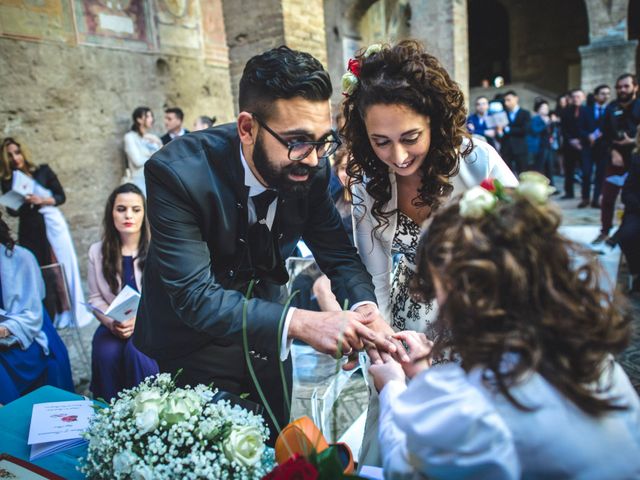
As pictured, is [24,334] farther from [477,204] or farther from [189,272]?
[477,204]

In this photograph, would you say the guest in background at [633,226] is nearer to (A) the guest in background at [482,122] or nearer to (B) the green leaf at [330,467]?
(B) the green leaf at [330,467]

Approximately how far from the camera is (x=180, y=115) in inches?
268

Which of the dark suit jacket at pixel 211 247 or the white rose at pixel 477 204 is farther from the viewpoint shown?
the dark suit jacket at pixel 211 247

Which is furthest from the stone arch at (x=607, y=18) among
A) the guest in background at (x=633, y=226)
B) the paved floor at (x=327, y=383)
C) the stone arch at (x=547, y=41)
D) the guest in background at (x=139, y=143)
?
the guest in background at (x=139, y=143)

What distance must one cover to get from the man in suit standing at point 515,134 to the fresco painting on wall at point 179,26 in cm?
541

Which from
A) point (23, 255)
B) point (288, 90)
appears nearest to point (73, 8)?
point (23, 255)

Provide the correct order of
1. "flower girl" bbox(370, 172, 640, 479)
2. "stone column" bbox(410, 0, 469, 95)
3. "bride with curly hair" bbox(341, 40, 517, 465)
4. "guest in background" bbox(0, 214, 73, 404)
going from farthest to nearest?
"stone column" bbox(410, 0, 469, 95) < "guest in background" bbox(0, 214, 73, 404) < "bride with curly hair" bbox(341, 40, 517, 465) < "flower girl" bbox(370, 172, 640, 479)

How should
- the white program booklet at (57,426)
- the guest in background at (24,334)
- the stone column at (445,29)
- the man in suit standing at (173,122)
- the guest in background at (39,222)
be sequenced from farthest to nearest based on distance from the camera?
the stone column at (445,29) → the man in suit standing at (173,122) → the guest in background at (39,222) → the guest in background at (24,334) → the white program booklet at (57,426)

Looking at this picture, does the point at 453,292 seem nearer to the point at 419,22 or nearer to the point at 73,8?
the point at 73,8

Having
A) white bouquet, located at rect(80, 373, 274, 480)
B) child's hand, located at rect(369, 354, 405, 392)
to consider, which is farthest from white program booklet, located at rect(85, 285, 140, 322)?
child's hand, located at rect(369, 354, 405, 392)

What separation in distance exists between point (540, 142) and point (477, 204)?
948 cm

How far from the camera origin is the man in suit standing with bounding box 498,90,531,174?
8875 millimetres

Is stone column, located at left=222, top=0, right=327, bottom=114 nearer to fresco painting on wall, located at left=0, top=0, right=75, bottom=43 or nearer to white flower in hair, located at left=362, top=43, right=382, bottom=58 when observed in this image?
fresco painting on wall, located at left=0, top=0, right=75, bottom=43

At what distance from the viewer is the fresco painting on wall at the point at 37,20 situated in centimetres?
548
